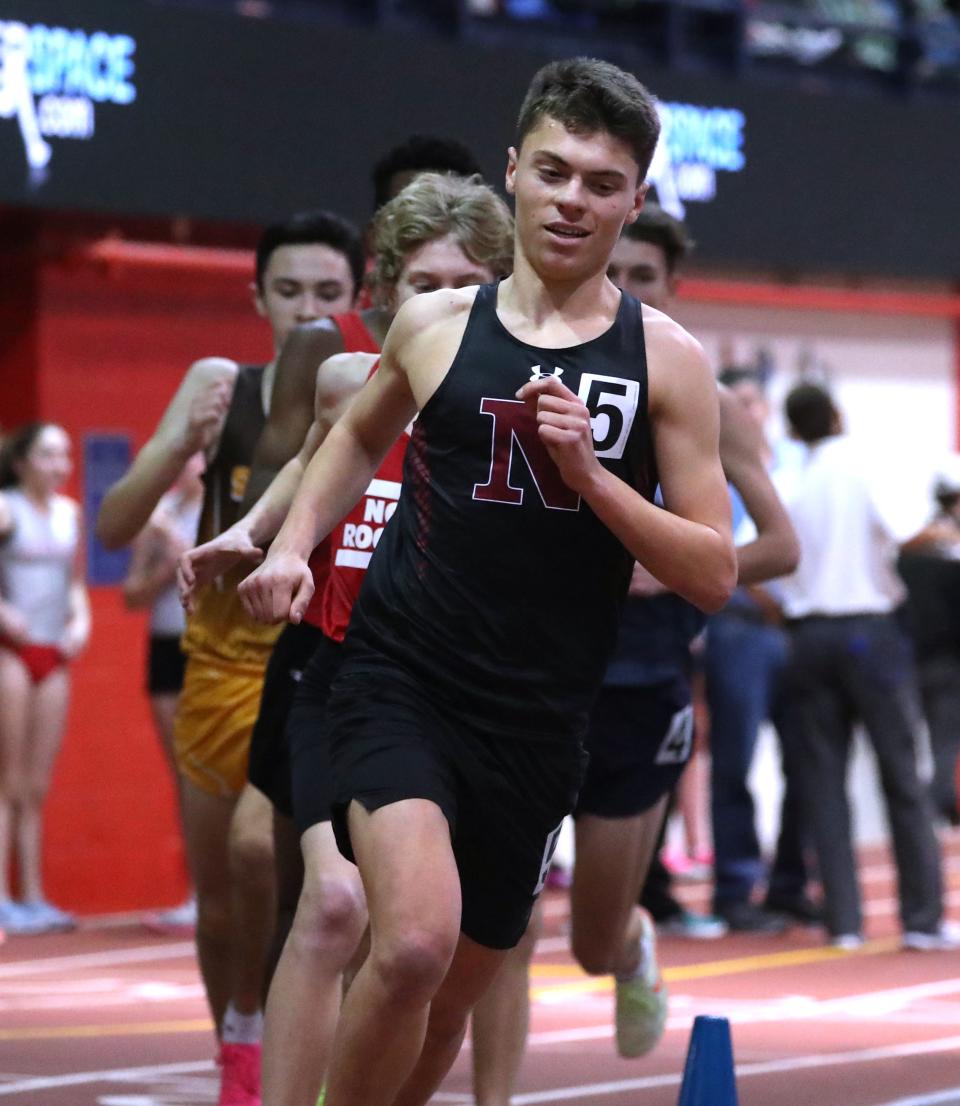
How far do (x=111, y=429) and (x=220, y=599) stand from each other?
5.33 m

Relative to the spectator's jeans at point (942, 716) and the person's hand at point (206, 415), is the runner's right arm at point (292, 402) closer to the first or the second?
the person's hand at point (206, 415)

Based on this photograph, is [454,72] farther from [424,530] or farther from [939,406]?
[424,530]

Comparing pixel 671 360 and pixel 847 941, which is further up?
pixel 671 360

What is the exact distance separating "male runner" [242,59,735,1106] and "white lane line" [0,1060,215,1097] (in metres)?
2.27

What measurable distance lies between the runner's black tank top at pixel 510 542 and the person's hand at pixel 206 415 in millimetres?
1775

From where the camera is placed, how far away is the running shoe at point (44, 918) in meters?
9.94

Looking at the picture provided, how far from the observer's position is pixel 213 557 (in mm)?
4434

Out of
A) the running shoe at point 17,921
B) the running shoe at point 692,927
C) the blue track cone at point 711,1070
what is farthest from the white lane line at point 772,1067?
the running shoe at point 17,921

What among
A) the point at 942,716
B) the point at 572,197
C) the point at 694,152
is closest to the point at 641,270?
the point at 572,197

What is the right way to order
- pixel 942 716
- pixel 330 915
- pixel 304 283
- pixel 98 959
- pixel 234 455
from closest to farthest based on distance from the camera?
pixel 330 915
pixel 234 455
pixel 304 283
pixel 98 959
pixel 942 716

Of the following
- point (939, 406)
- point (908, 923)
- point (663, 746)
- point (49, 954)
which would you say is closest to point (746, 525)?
point (908, 923)

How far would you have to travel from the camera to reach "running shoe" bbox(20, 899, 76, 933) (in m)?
9.94

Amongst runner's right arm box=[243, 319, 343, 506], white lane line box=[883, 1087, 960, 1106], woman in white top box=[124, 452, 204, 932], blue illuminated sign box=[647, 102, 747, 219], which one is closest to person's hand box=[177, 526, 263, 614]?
runner's right arm box=[243, 319, 343, 506]

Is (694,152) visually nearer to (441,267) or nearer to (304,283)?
(304,283)
